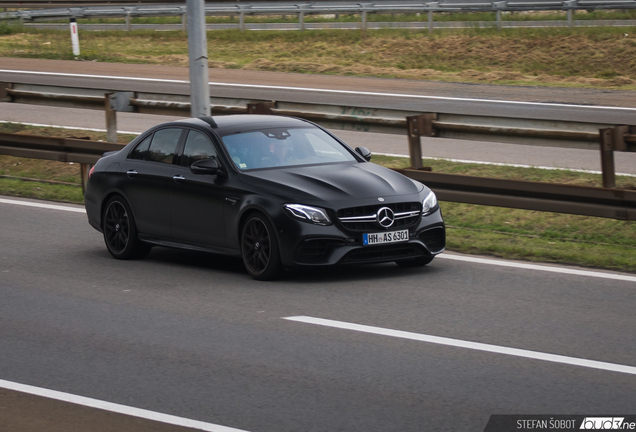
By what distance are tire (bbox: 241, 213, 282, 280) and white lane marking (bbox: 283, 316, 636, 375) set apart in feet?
4.18

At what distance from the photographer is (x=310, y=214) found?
900 centimetres

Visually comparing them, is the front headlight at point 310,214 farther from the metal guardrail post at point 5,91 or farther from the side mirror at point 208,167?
the metal guardrail post at point 5,91

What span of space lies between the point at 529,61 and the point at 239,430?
2347 centimetres

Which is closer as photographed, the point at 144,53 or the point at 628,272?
the point at 628,272

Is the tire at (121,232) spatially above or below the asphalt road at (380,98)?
below

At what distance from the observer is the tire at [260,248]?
9.16m

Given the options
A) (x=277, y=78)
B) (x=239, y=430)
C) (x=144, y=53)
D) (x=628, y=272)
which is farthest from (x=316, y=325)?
(x=144, y=53)

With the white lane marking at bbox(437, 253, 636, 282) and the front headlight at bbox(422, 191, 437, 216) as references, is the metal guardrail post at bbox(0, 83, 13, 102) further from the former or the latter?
the front headlight at bbox(422, 191, 437, 216)

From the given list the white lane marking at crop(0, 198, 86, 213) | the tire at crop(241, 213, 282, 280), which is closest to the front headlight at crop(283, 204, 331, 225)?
the tire at crop(241, 213, 282, 280)

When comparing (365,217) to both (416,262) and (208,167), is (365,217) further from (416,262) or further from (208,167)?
(208,167)

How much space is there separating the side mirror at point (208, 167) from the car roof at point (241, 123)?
494 mm

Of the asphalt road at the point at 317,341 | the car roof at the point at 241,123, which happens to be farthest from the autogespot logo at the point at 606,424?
the car roof at the point at 241,123

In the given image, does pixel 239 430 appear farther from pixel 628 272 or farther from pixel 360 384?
pixel 628 272

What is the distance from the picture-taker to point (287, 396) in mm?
6059
